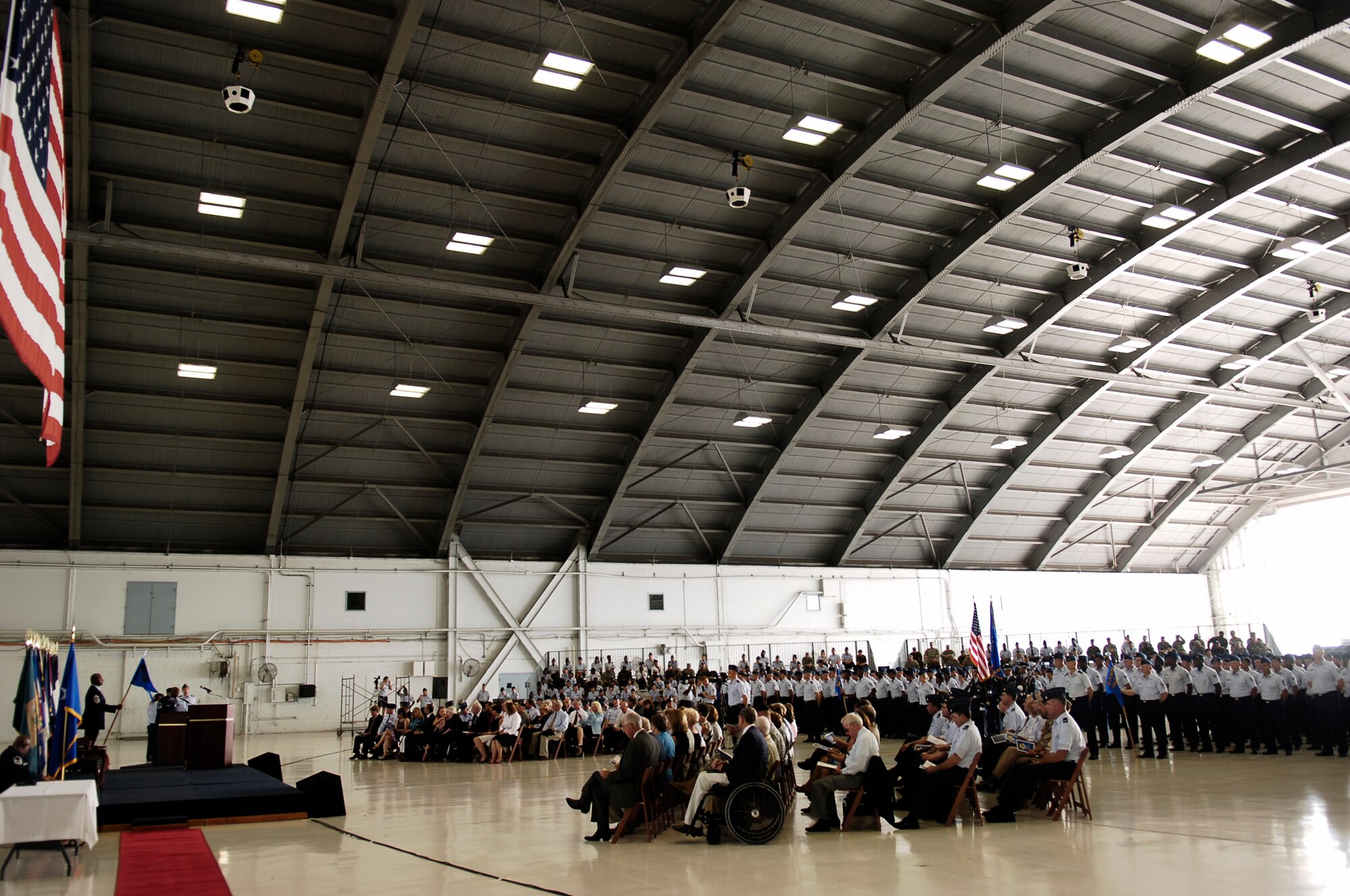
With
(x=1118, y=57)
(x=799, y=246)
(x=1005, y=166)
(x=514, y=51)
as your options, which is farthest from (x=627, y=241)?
(x=1118, y=57)

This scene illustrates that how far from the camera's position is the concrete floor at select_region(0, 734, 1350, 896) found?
22.1ft

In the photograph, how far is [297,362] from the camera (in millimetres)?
22406

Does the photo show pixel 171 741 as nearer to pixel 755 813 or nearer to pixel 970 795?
pixel 755 813

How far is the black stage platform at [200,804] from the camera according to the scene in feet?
34.6

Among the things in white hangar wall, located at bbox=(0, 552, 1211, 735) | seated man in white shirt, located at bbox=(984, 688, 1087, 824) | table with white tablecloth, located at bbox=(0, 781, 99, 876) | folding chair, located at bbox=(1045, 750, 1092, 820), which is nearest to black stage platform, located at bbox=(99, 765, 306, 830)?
table with white tablecloth, located at bbox=(0, 781, 99, 876)

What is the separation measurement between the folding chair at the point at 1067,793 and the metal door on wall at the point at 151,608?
2269 cm

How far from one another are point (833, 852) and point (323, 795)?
654 cm

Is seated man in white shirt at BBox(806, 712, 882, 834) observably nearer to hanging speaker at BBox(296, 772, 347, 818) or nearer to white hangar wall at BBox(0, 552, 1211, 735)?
hanging speaker at BBox(296, 772, 347, 818)

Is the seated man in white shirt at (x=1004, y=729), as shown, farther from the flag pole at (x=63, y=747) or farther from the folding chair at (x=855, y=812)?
the flag pole at (x=63, y=747)

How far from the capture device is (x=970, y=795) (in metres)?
9.34

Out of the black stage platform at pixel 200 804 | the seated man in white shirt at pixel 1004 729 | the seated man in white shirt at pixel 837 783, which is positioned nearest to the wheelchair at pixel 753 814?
the seated man in white shirt at pixel 837 783

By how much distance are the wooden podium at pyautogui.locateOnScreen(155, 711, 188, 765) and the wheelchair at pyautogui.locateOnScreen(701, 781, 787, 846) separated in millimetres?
11706

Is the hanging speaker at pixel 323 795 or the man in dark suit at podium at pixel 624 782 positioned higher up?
the man in dark suit at podium at pixel 624 782

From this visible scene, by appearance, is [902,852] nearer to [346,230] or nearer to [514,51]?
[514,51]
